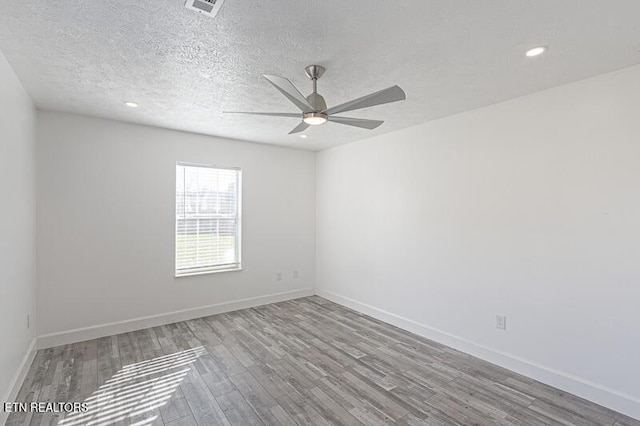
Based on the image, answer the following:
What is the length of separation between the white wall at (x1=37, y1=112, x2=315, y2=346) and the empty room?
0.08 ft

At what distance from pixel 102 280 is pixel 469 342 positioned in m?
4.26

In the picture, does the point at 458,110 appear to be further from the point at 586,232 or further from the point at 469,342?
the point at 469,342

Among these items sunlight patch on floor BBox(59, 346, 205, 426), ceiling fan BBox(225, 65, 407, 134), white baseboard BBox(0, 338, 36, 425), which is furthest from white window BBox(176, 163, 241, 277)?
ceiling fan BBox(225, 65, 407, 134)

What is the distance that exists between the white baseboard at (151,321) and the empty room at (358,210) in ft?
0.09

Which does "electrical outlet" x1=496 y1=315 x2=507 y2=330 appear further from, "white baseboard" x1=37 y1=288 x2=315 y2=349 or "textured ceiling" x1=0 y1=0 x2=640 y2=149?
"white baseboard" x1=37 y1=288 x2=315 y2=349

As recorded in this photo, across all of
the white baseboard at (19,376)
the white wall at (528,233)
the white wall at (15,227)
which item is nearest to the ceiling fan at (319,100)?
the white wall at (528,233)

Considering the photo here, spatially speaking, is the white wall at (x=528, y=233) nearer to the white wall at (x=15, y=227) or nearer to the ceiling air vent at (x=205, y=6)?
the ceiling air vent at (x=205, y=6)

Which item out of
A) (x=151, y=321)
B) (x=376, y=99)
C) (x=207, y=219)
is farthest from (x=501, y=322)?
(x=151, y=321)

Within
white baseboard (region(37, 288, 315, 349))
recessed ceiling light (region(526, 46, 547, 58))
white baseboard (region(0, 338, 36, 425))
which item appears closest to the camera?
recessed ceiling light (region(526, 46, 547, 58))

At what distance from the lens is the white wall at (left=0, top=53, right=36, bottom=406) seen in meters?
2.19

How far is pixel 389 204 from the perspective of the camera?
4203mm

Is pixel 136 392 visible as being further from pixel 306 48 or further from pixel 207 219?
pixel 306 48

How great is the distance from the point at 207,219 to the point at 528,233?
3985 mm

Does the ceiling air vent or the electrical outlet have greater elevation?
the ceiling air vent
